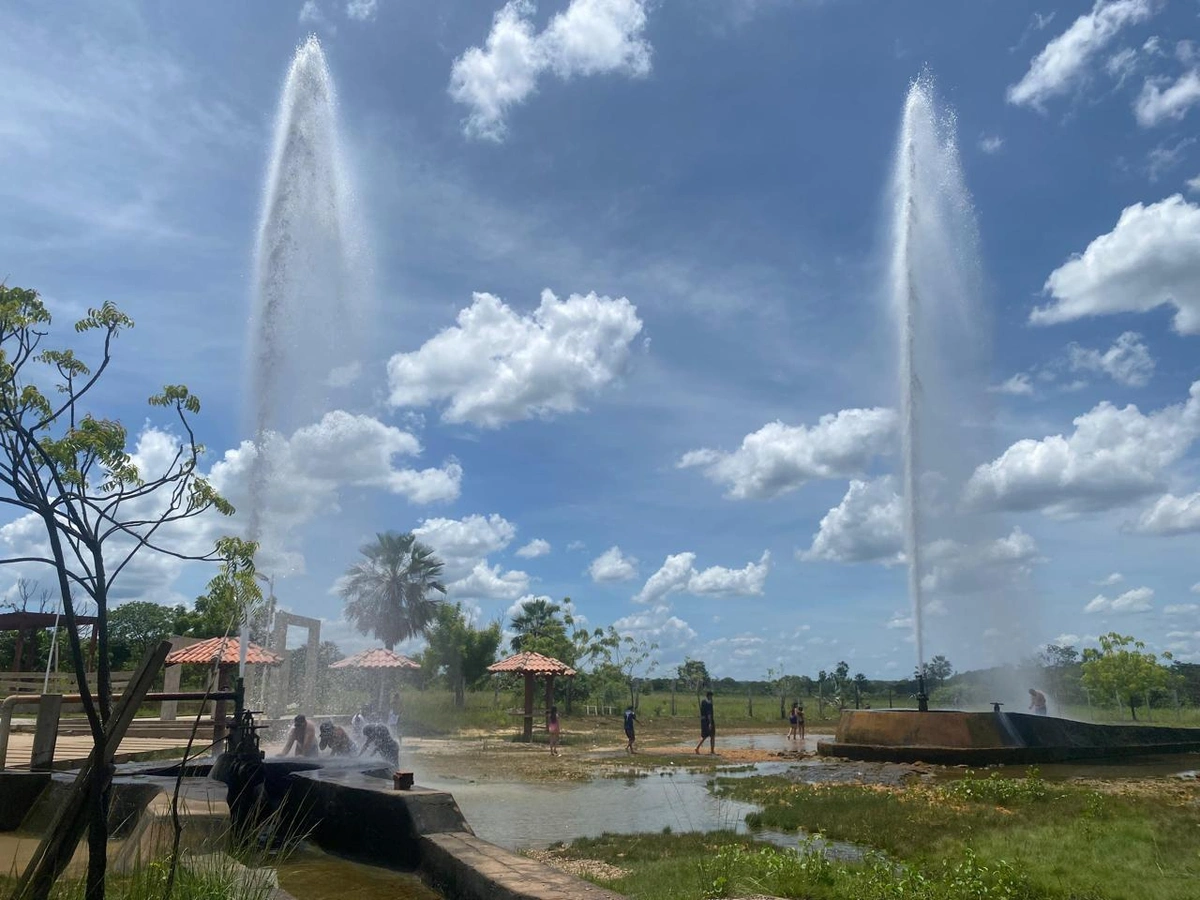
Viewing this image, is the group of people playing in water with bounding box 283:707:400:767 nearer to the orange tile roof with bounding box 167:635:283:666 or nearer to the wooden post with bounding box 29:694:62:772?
the wooden post with bounding box 29:694:62:772

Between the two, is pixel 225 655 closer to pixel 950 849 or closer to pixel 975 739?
pixel 950 849

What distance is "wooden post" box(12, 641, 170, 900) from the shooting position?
14.3ft

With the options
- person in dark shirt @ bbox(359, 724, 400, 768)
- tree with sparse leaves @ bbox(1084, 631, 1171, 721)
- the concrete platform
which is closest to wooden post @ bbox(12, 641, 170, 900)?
person in dark shirt @ bbox(359, 724, 400, 768)

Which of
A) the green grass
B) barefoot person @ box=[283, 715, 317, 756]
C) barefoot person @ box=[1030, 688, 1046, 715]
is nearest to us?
the green grass

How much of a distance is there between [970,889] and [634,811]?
7.50m

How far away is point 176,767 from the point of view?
11.2 meters

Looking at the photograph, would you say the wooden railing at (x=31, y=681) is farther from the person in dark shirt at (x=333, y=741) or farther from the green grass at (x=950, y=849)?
the green grass at (x=950, y=849)

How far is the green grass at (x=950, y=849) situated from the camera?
6844mm

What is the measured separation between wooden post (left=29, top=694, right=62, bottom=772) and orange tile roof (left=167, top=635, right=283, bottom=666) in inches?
382

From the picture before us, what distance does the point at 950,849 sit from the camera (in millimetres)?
8812

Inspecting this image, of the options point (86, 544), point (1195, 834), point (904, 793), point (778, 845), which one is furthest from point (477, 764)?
point (86, 544)

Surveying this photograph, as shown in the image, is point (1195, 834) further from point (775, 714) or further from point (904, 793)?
point (775, 714)

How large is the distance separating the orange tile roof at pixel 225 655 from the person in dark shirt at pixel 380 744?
5866mm

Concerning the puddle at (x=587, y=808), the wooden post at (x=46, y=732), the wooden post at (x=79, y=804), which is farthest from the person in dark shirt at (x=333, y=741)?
the wooden post at (x=79, y=804)
